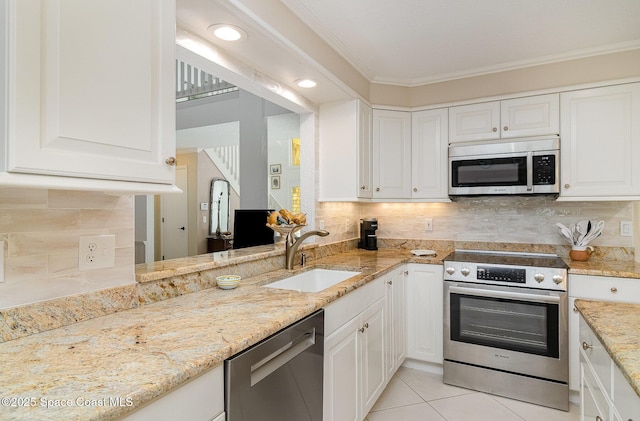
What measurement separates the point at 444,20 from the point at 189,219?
13.5ft

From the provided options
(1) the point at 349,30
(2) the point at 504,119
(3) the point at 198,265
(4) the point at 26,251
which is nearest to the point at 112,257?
(4) the point at 26,251

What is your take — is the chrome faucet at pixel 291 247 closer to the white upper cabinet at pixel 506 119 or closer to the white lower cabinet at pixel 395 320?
the white lower cabinet at pixel 395 320

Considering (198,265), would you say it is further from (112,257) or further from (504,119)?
(504,119)

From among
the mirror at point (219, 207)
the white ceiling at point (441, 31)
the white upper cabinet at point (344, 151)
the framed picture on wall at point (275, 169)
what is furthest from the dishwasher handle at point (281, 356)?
the mirror at point (219, 207)

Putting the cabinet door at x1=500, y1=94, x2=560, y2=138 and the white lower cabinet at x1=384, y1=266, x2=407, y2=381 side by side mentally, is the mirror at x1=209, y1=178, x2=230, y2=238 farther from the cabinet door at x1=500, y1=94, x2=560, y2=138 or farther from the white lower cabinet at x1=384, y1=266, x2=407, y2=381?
the cabinet door at x1=500, y1=94, x2=560, y2=138

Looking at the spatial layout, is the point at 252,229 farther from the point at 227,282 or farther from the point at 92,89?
the point at 92,89

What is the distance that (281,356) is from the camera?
131 cm

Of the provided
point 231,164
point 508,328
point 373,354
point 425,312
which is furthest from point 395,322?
point 231,164

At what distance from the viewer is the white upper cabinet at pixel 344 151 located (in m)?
2.84

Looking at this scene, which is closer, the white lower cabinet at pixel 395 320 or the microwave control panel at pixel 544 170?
the white lower cabinet at pixel 395 320

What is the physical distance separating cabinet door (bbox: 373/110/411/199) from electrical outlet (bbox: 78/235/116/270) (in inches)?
87.4

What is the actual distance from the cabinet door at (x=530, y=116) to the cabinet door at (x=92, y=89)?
260 centimetres

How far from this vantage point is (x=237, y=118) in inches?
161

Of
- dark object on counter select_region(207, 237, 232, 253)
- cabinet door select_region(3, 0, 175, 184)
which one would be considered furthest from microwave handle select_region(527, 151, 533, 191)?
dark object on counter select_region(207, 237, 232, 253)
